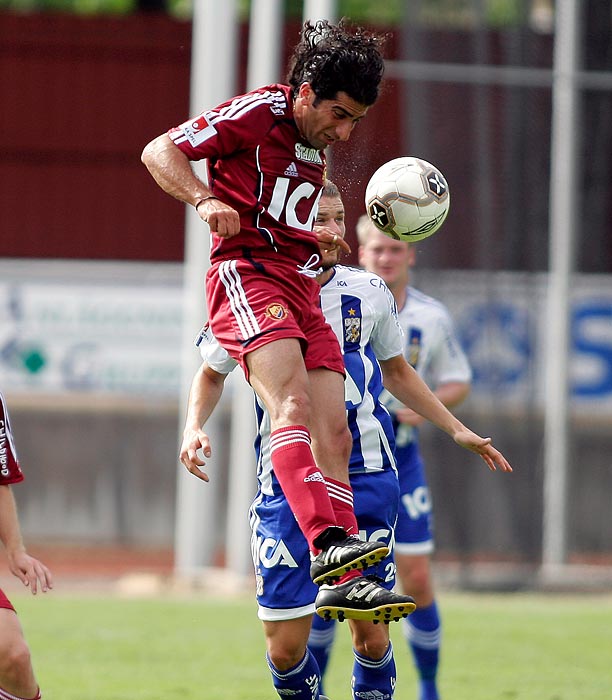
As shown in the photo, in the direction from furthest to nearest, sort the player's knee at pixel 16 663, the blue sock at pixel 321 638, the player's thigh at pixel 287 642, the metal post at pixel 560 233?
the metal post at pixel 560 233 < the blue sock at pixel 321 638 < the player's thigh at pixel 287 642 < the player's knee at pixel 16 663

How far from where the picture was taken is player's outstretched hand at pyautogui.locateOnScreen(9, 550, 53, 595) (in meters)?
4.92

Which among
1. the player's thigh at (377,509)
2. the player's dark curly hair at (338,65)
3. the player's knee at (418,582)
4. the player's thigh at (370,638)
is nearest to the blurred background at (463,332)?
the player's knee at (418,582)

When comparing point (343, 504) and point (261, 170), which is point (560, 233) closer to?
point (261, 170)

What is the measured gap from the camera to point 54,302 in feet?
49.4

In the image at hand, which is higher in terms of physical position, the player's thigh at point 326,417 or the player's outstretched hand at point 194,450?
the player's thigh at point 326,417

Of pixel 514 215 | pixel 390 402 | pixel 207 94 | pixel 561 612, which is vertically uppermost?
pixel 207 94

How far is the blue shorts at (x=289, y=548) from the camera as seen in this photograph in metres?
5.25

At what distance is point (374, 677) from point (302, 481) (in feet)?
3.21

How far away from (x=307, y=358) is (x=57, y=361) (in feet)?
33.6

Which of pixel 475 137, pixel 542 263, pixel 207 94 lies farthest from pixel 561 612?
pixel 207 94

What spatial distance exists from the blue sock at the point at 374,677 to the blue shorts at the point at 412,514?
1.82 m

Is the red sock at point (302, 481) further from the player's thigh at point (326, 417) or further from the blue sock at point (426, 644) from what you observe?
the blue sock at point (426, 644)

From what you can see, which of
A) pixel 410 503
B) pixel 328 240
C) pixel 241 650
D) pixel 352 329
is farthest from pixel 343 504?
pixel 241 650

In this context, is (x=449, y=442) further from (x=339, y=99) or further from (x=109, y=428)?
(x=339, y=99)
